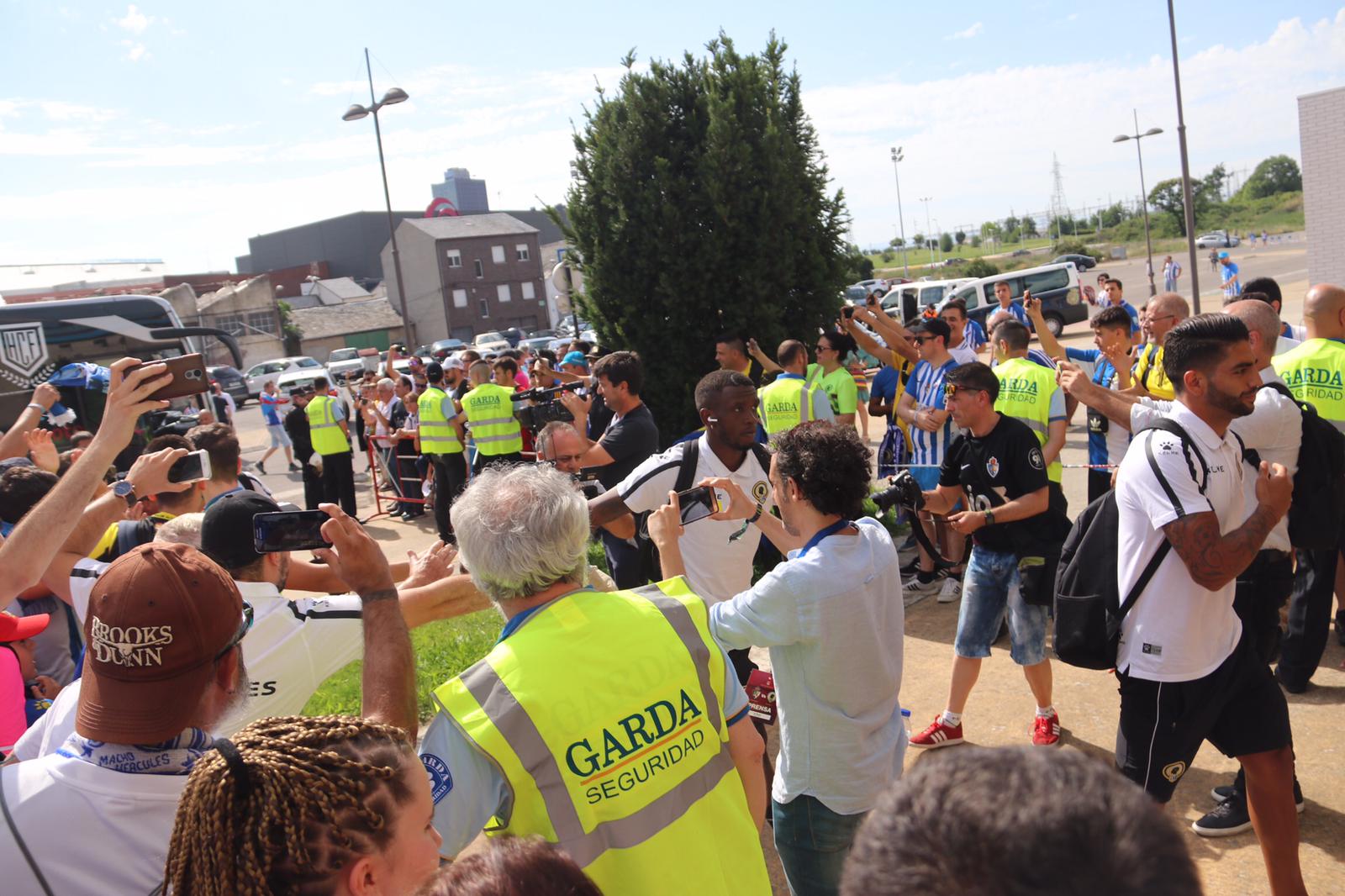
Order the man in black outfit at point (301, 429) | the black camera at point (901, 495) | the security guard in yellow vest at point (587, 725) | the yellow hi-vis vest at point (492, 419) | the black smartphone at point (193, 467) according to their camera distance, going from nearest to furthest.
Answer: the security guard in yellow vest at point (587, 725), the black camera at point (901, 495), the black smartphone at point (193, 467), the yellow hi-vis vest at point (492, 419), the man in black outfit at point (301, 429)

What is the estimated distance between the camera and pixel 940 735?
4.79m

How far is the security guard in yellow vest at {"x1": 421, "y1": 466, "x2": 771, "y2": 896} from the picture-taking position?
201 centimetres

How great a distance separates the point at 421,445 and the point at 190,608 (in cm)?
967

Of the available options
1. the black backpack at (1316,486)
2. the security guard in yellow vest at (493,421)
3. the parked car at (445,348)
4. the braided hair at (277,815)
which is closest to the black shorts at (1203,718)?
the black backpack at (1316,486)

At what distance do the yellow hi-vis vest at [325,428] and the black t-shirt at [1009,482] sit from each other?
31.4ft

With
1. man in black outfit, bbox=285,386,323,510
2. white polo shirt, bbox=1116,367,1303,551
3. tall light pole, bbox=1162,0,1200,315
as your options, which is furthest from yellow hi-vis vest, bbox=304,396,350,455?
tall light pole, bbox=1162,0,1200,315

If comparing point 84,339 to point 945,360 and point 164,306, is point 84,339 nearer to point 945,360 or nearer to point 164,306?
point 164,306

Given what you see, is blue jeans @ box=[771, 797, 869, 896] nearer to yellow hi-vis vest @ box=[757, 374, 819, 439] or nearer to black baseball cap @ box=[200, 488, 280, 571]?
black baseball cap @ box=[200, 488, 280, 571]

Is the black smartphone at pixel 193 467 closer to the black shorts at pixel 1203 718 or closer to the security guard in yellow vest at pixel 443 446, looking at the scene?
the black shorts at pixel 1203 718

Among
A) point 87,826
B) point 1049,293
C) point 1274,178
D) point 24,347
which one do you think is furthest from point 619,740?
point 1274,178

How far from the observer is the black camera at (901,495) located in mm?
3818

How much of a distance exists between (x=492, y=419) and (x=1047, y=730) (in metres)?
7.26

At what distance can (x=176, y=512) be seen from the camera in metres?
4.83

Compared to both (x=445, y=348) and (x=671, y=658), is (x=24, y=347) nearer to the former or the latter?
(x=671, y=658)
